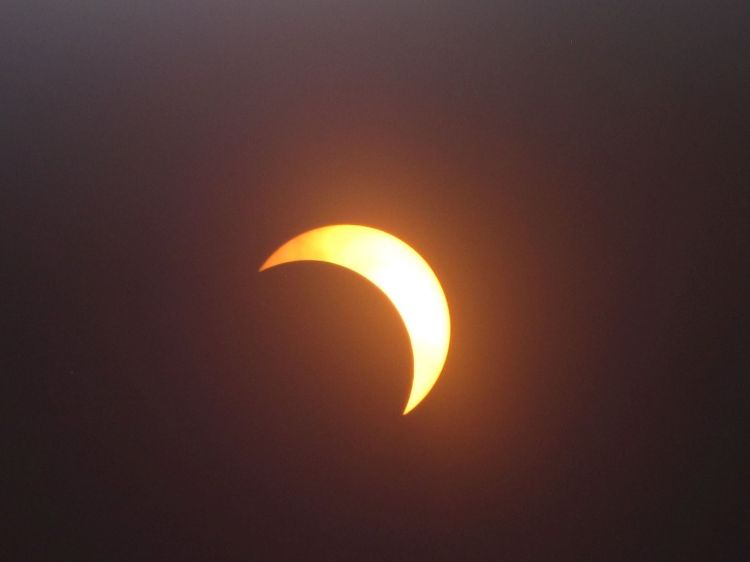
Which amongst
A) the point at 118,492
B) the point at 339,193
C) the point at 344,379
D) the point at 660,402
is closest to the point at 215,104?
the point at 339,193

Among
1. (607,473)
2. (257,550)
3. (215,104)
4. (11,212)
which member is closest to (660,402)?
(607,473)

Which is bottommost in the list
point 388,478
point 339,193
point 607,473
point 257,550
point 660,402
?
point 257,550

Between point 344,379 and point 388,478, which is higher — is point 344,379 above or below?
above

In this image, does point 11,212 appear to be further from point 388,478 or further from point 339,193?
point 388,478

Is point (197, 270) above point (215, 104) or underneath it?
underneath

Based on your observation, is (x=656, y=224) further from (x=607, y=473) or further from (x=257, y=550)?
(x=257, y=550)

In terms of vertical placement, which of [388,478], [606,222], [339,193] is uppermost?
[606,222]
